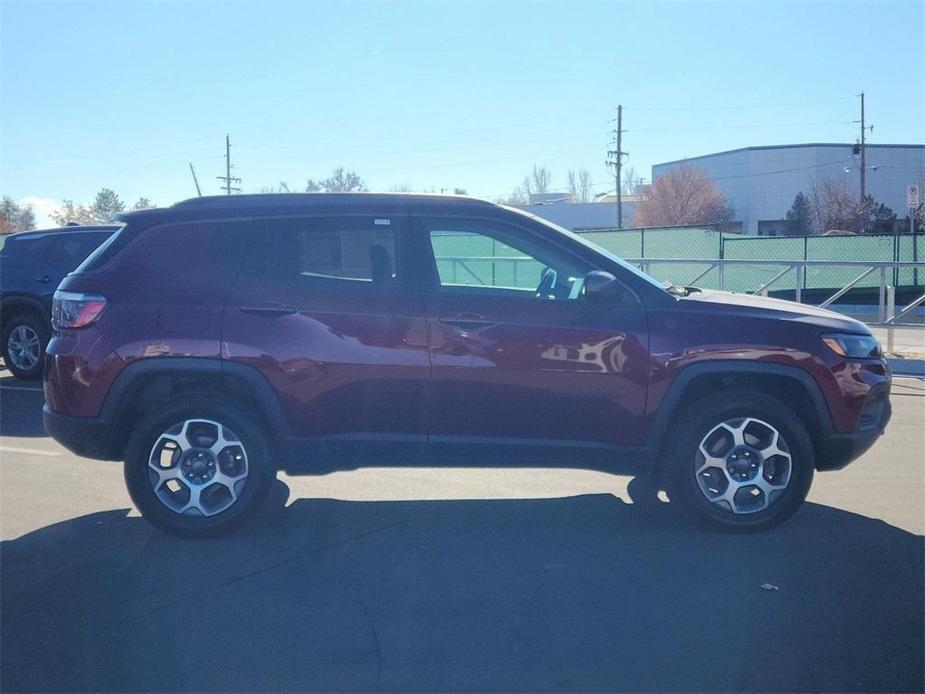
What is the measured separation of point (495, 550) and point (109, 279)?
276 cm

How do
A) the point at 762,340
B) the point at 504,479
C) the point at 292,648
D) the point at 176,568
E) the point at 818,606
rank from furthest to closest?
the point at 504,479, the point at 762,340, the point at 176,568, the point at 818,606, the point at 292,648

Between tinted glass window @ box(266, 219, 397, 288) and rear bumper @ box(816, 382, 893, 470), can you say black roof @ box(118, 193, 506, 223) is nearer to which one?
tinted glass window @ box(266, 219, 397, 288)

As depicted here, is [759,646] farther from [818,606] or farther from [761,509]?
[761,509]

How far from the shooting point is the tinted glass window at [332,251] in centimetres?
571

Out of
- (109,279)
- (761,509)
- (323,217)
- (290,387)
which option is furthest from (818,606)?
(109,279)

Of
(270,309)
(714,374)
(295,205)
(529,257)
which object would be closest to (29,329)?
(295,205)

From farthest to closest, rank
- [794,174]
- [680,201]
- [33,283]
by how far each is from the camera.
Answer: [794,174]
[680,201]
[33,283]

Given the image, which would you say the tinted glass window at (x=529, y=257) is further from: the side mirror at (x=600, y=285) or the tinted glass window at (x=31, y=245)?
the tinted glass window at (x=31, y=245)

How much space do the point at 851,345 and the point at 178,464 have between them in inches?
158

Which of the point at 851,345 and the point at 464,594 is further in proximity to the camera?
the point at 851,345

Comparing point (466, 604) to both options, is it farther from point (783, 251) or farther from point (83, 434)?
point (783, 251)

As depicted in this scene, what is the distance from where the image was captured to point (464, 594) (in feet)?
15.7

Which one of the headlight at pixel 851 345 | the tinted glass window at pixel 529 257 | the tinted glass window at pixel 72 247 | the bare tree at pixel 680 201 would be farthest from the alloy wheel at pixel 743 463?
the bare tree at pixel 680 201

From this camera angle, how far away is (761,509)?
5656mm
